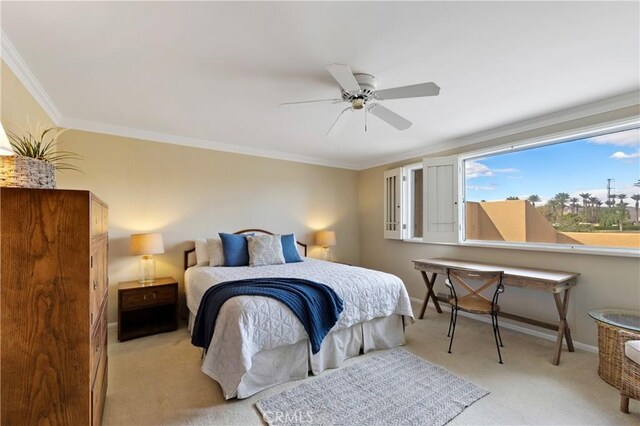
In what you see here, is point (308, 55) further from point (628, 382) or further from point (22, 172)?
point (628, 382)

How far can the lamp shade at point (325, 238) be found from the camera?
4898 mm

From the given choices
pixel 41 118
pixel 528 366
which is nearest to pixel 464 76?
pixel 528 366

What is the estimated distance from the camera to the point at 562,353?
285cm

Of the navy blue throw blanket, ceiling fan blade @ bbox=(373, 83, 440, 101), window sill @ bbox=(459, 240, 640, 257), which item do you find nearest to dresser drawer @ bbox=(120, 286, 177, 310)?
the navy blue throw blanket

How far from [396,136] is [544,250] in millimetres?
2173

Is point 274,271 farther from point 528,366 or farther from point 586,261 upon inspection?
point 586,261

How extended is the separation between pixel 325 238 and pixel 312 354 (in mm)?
2614

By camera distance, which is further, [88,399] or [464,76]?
[464,76]

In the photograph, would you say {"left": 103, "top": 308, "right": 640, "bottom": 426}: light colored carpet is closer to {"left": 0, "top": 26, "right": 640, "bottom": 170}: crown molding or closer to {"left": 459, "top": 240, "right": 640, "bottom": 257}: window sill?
{"left": 459, "top": 240, "right": 640, "bottom": 257}: window sill

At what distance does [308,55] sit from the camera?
2.00 metres

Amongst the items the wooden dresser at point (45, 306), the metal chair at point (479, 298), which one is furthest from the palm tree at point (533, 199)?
the wooden dresser at point (45, 306)

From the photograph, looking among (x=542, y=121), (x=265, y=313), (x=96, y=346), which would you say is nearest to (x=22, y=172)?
(x=96, y=346)

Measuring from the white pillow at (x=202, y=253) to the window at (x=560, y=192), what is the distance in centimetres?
349

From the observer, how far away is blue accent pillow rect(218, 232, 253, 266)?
12.0 feet
